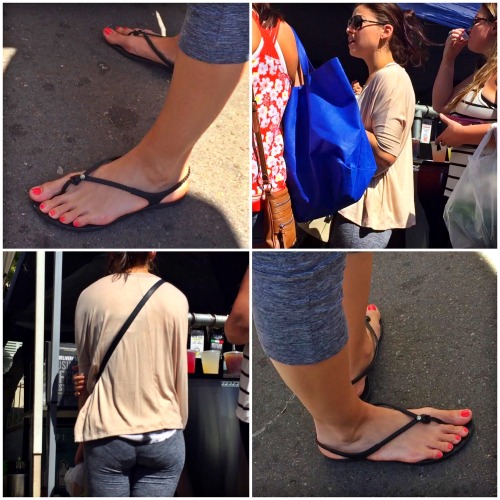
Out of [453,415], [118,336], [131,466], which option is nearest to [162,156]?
[118,336]

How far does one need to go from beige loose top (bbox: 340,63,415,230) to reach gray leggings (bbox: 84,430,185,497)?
80 centimetres

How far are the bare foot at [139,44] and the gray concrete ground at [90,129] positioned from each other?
1.2 inches

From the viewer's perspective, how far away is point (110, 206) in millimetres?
2055

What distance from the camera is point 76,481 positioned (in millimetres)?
1919

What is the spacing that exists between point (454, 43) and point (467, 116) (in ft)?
0.68

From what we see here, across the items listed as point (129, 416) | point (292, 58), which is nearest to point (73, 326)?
point (129, 416)

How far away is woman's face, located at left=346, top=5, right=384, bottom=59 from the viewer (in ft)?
6.40

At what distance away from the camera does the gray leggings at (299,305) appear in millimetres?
1804

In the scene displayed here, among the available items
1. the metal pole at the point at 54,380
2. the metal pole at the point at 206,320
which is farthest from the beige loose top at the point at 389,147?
the metal pole at the point at 54,380

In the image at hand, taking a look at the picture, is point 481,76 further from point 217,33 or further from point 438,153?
point 217,33

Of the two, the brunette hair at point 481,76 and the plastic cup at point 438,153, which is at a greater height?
the brunette hair at point 481,76

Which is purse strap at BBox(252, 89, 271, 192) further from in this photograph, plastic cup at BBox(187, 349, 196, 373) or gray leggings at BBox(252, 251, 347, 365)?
plastic cup at BBox(187, 349, 196, 373)

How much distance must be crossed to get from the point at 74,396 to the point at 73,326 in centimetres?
18

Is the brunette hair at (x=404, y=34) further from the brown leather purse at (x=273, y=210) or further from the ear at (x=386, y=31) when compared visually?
the brown leather purse at (x=273, y=210)
